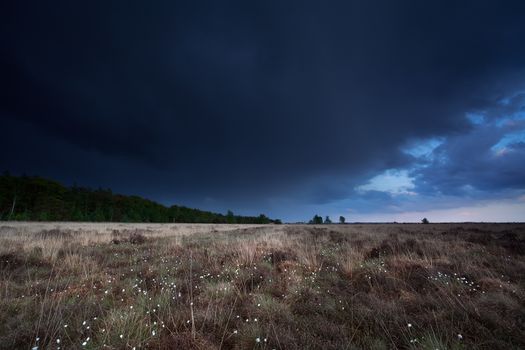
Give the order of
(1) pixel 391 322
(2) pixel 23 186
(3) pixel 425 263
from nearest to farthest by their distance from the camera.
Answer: (1) pixel 391 322
(3) pixel 425 263
(2) pixel 23 186

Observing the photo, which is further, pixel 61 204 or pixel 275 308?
pixel 61 204

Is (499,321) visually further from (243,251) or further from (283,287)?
(243,251)

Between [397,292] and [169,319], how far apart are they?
4682 millimetres

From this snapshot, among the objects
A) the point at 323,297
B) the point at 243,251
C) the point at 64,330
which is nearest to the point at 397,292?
the point at 323,297

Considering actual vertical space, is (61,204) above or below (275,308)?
above

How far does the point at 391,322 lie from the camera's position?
4098 millimetres

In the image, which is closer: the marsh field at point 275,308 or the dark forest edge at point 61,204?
the marsh field at point 275,308

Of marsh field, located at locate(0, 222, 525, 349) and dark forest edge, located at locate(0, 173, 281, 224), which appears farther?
dark forest edge, located at locate(0, 173, 281, 224)

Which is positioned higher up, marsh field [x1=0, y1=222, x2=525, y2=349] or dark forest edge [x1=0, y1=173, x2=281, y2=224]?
dark forest edge [x1=0, y1=173, x2=281, y2=224]

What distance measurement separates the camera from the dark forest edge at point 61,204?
7469 cm

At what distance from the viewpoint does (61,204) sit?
80.2 metres

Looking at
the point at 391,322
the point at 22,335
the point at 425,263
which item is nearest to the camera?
the point at 22,335

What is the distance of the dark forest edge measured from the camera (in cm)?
7469

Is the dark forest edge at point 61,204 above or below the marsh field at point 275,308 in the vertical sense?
above
